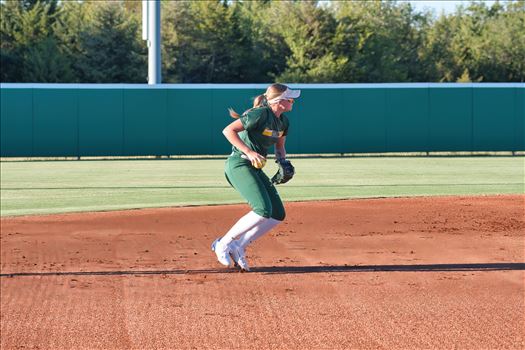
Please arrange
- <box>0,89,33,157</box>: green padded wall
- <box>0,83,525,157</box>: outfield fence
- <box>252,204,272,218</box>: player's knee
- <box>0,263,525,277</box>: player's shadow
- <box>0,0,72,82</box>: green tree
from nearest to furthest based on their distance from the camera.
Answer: <box>252,204,272,218</box>: player's knee
<box>0,263,525,277</box>: player's shadow
<box>0,89,33,157</box>: green padded wall
<box>0,83,525,157</box>: outfield fence
<box>0,0,72,82</box>: green tree

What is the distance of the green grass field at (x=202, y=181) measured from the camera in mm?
16156

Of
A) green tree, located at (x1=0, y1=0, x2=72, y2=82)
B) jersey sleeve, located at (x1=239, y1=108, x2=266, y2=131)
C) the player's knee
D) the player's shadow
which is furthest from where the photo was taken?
green tree, located at (x1=0, y1=0, x2=72, y2=82)

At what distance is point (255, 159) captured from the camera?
8023 mm

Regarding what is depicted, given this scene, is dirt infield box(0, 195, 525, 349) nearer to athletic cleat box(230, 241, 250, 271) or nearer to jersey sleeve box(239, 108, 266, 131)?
athletic cleat box(230, 241, 250, 271)

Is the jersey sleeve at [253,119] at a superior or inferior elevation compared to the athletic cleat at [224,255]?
superior

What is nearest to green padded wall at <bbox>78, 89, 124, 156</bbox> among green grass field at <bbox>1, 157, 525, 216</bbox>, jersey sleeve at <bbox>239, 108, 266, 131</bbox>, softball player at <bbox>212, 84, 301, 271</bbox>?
green grass field at <bbox>1, 157, 525, 216</bbox>

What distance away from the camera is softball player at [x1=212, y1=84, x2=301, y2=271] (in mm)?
8195

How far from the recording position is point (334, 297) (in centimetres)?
763

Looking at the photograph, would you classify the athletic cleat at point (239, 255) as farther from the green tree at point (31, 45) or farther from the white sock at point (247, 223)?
the green tree at point (31, 45)

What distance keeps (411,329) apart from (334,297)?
124cm

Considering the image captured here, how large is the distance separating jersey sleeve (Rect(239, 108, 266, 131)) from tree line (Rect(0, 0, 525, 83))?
44.4 metres

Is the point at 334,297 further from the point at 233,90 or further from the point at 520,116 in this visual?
the point at 520,116

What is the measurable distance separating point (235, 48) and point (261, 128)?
48.9 meters

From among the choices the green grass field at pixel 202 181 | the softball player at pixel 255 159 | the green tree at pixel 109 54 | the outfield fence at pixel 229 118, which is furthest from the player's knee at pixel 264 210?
the green tree at pixel 109 54
